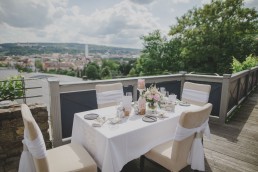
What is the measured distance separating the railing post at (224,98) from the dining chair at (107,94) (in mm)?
2402

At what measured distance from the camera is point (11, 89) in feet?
13.4

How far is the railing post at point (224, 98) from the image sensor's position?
389 centimetres

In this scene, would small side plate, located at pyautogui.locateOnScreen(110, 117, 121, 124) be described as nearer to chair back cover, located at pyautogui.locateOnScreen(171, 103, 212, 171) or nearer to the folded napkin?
the folded napkin

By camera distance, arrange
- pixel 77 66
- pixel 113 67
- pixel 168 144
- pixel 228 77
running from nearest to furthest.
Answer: pixel 168 144 < pixel 228 77 < pixel 77 66 < pixel 113 67

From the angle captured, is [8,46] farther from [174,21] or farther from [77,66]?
[77,66]

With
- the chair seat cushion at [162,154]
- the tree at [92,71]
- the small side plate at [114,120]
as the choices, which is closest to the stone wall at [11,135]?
the small side plate at [114,120]

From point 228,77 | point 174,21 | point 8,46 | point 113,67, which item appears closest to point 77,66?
point 113,67

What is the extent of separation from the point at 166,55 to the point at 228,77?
12064mm

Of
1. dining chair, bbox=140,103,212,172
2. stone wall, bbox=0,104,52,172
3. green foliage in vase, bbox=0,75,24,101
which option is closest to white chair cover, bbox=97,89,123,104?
stone wall, bbox=0,104,52,172

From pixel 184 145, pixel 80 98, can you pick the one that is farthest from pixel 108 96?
pixel 184 145

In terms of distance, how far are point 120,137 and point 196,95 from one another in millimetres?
1835

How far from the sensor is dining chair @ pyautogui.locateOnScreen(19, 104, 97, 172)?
4.73ft

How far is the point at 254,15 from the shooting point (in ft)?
41.0

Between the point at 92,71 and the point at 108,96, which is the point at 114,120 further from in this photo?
the point at 92,71
